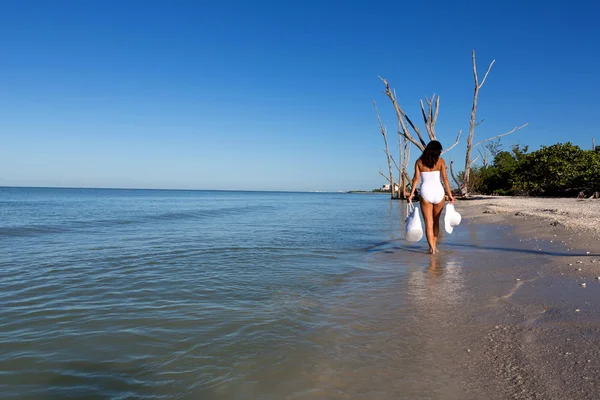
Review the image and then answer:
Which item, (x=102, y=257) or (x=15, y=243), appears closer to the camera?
(x=102, y=257)

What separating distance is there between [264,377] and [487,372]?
4.46ft

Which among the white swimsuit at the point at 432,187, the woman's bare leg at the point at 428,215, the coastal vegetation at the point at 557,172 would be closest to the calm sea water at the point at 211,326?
the woman's bare leg at the point at 428,215

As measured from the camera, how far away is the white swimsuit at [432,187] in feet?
Result: 22.7

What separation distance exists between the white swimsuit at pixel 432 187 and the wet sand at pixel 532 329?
1.37m

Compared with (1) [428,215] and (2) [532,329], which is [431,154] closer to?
(1) [428,215]

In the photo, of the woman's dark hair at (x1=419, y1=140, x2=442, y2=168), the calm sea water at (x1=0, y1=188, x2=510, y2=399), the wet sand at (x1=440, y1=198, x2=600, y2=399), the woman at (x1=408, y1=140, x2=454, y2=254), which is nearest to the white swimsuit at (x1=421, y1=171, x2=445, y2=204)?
the woman at (x1=408, y1=140, x2=454, y2=254)

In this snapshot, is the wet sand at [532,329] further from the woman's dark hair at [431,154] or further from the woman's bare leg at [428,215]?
the woman's dark hair at [431,154]

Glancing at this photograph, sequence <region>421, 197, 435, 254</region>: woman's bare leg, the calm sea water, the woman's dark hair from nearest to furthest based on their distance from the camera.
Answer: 1. the calm sea water
2. the woman's dark hair
3. <region>421, 197, 435, 254</region>: woman's bare leg

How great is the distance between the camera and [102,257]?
7.48m

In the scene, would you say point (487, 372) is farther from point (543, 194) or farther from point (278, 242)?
point (543, 194)

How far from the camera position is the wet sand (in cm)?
221

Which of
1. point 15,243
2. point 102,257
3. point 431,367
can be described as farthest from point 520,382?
point 15,243

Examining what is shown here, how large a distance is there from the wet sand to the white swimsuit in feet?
4.50

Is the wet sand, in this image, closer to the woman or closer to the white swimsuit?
the woman
